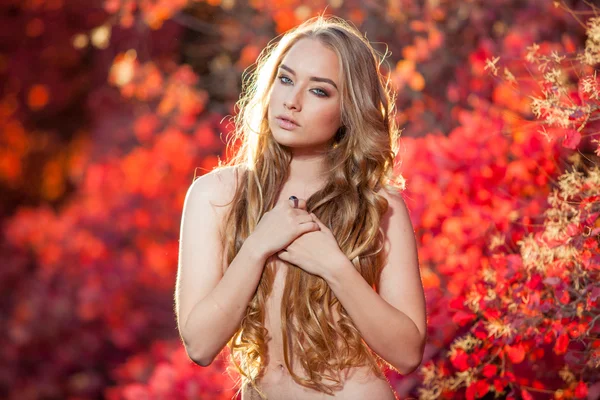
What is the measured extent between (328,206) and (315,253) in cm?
25

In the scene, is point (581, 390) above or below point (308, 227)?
below

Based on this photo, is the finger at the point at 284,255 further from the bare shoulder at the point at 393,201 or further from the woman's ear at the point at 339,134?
the woman's ear at the point at 339,134

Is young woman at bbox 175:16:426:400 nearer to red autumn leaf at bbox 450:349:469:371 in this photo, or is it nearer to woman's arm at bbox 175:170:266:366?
woman's arm at bbox 175:170:266:366

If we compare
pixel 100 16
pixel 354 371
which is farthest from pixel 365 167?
pixel 100 16

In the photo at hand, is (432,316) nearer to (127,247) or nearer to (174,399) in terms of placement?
(174,399)

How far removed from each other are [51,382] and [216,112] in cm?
306

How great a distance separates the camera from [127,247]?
864cm

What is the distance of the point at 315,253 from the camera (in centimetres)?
277

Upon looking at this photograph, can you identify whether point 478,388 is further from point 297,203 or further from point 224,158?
point 224,158

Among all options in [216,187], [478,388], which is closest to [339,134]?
[216,187]

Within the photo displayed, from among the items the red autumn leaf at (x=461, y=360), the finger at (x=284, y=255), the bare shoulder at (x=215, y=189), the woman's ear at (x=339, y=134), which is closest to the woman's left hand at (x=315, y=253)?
the finger at (x=284, y=255)

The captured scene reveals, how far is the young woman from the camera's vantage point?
272 centimetres

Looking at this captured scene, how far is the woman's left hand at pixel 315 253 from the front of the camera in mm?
2748

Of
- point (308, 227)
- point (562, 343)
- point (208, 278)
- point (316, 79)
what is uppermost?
point (316, 79)
